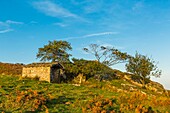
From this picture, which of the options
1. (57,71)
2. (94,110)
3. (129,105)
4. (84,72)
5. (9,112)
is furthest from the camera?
(84,72)

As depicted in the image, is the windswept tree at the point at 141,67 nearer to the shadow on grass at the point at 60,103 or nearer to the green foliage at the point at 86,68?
the green foliage at the point at 86,68

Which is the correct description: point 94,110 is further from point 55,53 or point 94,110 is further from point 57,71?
point 55,53

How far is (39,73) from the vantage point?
5297cm

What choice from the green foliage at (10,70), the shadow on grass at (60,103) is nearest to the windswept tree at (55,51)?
the green foliage at (10,70)

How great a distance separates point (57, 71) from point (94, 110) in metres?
31.9

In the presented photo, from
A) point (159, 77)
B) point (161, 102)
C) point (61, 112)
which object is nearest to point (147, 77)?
point (159, 77)

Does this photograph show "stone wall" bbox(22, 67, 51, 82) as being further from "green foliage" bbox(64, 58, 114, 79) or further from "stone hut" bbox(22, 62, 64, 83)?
"green foliage" bbox(64, 58, 114, 79)

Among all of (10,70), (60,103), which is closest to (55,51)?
(10,70)

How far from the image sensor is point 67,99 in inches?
1110

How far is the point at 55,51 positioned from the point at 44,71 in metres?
21.2

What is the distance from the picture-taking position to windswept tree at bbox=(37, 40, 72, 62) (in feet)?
238

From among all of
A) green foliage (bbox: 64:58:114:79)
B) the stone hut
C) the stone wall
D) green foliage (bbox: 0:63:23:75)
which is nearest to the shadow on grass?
the stone wall

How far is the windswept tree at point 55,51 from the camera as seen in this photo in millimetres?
72438

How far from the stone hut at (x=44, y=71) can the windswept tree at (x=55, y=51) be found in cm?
1609
